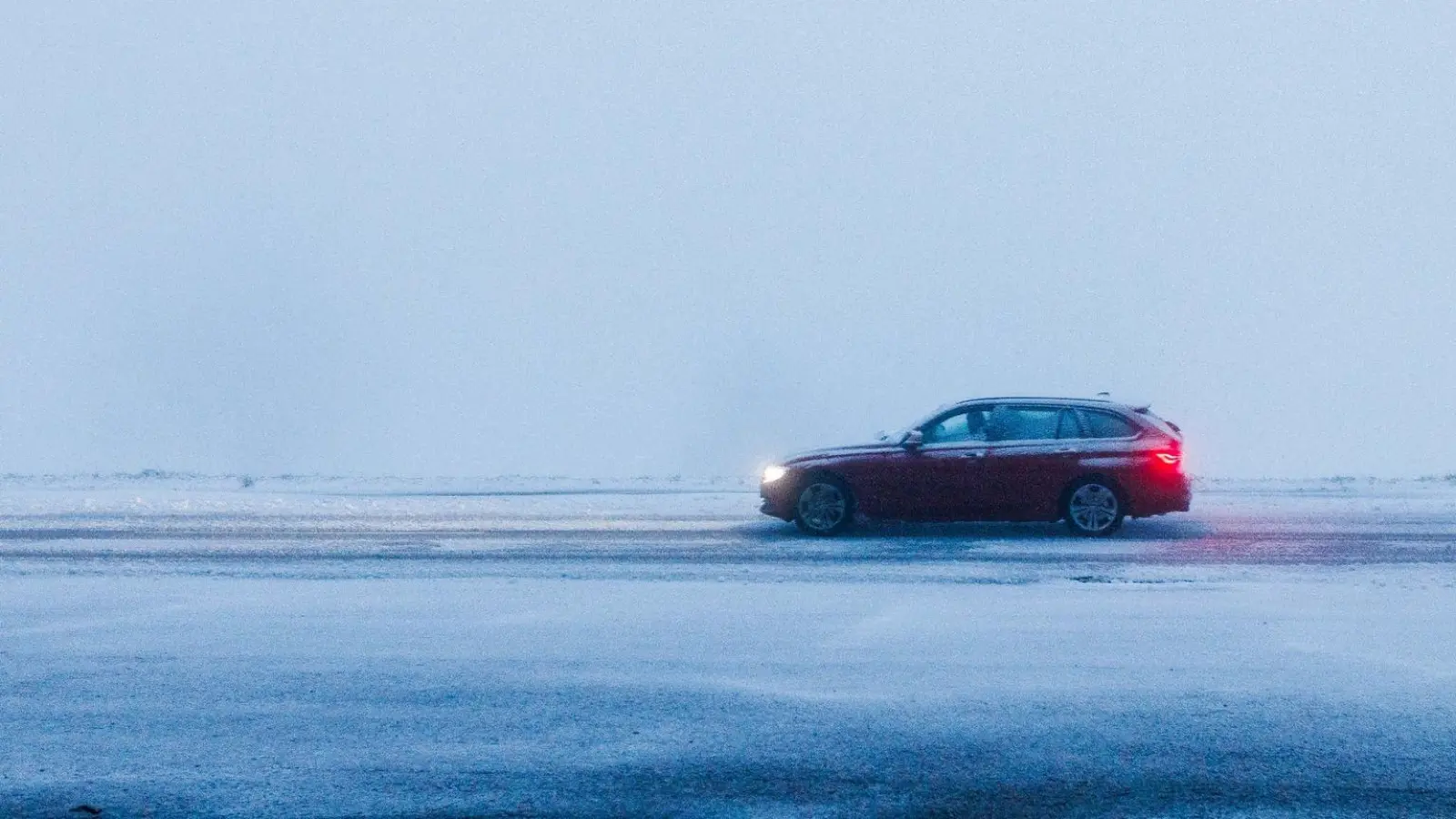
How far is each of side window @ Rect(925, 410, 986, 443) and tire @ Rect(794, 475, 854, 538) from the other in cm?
120

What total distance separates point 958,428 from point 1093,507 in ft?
5.87

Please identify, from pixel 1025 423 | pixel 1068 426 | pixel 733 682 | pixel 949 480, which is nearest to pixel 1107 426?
pixel 1068 426

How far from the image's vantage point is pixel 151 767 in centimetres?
545

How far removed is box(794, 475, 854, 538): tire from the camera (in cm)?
1540

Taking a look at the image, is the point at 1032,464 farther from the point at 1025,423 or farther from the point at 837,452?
the point at 837,452

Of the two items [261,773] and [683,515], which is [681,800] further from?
[683,515]

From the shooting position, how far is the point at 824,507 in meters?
15.5

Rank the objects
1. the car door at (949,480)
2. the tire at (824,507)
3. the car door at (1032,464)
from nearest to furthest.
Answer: the car door at (1032,464)
the car door at (949,480)
the tire at (824,507)

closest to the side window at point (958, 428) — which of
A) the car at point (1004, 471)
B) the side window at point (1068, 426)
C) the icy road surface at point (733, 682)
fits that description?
the car at point (1004, 471)

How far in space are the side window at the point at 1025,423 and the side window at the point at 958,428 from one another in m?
0.14

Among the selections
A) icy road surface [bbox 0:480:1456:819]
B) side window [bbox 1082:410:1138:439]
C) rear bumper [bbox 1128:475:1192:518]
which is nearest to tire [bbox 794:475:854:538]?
icy road surface [bbox 0:480:1456:819]

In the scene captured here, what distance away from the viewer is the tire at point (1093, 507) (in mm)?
15062

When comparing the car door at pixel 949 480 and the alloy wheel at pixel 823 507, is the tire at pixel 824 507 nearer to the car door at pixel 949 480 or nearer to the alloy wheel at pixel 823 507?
the alloy wheel at pixel 823 507

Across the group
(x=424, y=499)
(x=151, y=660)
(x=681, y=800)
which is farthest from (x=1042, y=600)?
(x=424, y=499)
